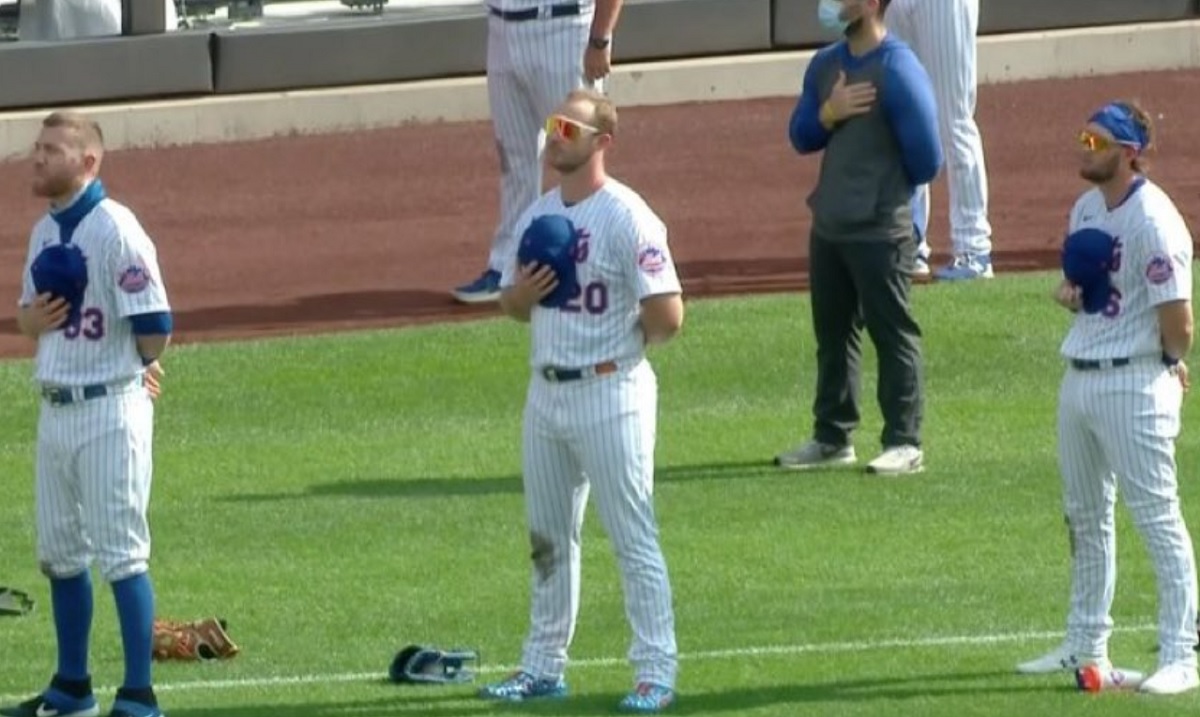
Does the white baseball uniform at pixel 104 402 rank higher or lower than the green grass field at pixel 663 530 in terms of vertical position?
higher

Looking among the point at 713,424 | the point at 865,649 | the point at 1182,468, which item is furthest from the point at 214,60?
the point at 865,649

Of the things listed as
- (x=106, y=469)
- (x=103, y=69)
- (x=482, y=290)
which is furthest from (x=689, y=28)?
(x=106, y=469)

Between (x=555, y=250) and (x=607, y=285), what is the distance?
185mm

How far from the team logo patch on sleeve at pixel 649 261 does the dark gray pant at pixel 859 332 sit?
10.8 feet

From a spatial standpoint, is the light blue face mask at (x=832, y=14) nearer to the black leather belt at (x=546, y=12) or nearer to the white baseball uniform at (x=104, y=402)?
the black leather belt at (x=546, y=12)

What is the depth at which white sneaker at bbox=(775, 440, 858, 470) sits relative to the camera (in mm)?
12023

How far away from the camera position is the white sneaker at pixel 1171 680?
862 cm

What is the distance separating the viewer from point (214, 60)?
19.6 metres

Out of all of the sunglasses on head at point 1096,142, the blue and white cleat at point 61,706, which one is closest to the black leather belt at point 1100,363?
the sunglasses on head at point 1096,142

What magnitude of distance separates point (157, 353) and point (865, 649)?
2.42m

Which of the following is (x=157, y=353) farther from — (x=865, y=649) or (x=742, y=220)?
(x=742, y=220)

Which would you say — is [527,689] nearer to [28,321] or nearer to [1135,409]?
[28,321]

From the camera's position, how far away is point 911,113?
455 inches

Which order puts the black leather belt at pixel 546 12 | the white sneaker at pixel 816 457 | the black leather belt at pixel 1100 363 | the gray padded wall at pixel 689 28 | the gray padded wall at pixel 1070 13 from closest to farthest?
the black leather belt at pixel 1100 363 < the white sneaker at pixel 816 457 < the black leather belt at pixel 546 12 < the gray padded wall at pixel 689 28 < the gray padded wall at pixel 1070 13
